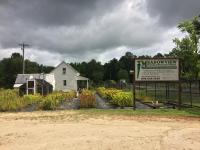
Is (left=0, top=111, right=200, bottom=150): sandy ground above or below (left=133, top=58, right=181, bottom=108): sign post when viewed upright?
below

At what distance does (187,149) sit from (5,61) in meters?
123

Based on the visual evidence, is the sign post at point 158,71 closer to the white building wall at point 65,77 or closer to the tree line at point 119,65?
the tree line at point 119,65

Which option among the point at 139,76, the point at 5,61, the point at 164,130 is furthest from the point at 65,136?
the point at 5,61

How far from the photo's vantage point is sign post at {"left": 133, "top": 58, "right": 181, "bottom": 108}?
79.0 feet

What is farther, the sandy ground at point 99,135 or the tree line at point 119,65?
the tree line at point 119,65

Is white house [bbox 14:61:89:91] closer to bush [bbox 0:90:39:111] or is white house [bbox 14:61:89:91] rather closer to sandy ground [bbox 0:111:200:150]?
bush [bbox 0:90:39:111]

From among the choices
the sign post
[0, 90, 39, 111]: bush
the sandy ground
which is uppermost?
the sign post

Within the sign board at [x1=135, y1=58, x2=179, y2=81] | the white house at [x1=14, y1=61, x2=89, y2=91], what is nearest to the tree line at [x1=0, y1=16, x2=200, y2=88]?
the sign board at [x1=135, y1=58, x2=179, y2=81]

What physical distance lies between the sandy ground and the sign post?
696 cm

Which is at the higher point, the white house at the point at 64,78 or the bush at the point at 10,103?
the white house at the point at 64,78

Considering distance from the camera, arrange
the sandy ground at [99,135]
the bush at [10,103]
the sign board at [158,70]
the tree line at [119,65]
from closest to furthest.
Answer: the sandy ground at [99,135] → the sign board at [158,70] → the bush at [10,103] → the tree line at [119,65]

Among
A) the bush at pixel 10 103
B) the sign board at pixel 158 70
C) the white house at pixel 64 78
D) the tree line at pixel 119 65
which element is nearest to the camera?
the sign board at pixel 158 70

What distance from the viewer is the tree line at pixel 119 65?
51.0 meters

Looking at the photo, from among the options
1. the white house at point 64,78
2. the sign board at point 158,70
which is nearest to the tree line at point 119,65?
the sign board at point 158,70
